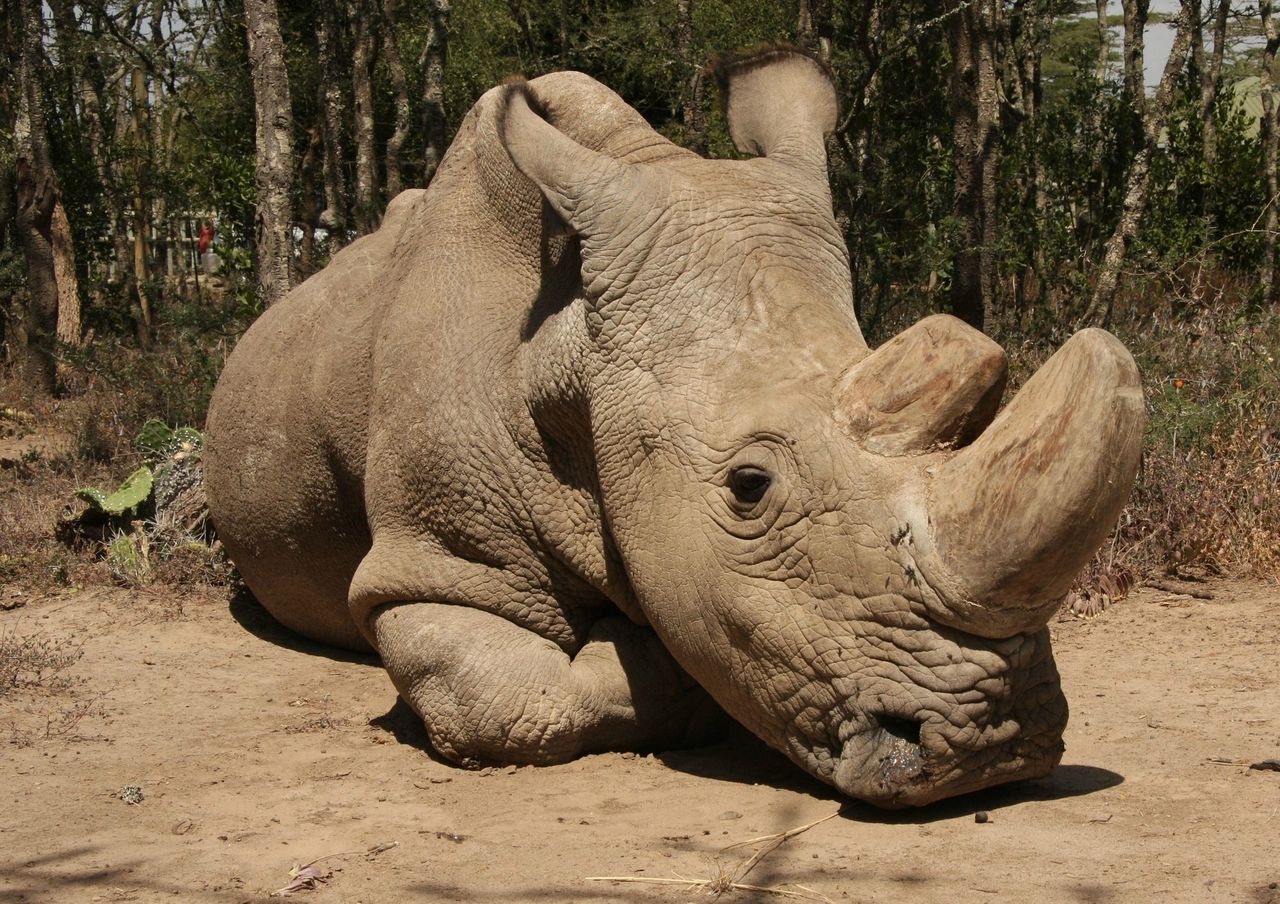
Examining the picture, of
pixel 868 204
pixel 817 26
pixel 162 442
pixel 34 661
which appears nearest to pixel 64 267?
pixel 162 442

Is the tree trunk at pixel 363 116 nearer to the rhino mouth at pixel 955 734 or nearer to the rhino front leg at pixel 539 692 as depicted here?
the rhino front leg at pixel 539 692

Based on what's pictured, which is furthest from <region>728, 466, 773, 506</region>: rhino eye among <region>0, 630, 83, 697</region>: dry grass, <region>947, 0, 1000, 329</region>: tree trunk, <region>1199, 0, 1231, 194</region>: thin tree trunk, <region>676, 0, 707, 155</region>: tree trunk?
<region>1199, 0, 1231, 194</region>: thin tree trunk

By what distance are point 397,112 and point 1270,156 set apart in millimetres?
10170

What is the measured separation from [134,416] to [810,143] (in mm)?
6990

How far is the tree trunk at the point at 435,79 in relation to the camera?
14391 millimetres

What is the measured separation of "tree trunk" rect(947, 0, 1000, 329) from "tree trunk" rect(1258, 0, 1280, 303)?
104 inches

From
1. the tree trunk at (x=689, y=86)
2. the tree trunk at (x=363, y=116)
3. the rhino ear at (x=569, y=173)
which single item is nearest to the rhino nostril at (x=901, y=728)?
the rhino ear at (x=569, y=173)

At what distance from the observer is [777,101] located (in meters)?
5.53

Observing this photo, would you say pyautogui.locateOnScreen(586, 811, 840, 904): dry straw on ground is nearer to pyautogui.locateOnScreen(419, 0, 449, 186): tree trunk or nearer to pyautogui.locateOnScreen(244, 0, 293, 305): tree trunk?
pyautogui.locateOnScreen(244, 0, 293, 305): tree trunk

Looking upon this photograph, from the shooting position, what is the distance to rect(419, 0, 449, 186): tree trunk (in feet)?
47.2

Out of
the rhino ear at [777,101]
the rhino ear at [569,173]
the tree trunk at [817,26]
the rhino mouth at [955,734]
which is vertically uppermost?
the tree trunk at [817,26]

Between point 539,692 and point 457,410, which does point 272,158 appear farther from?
point 539,692

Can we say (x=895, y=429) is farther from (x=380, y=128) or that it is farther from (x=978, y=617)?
(x=380, y=128)

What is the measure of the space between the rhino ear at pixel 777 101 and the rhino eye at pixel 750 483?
1645 mm
